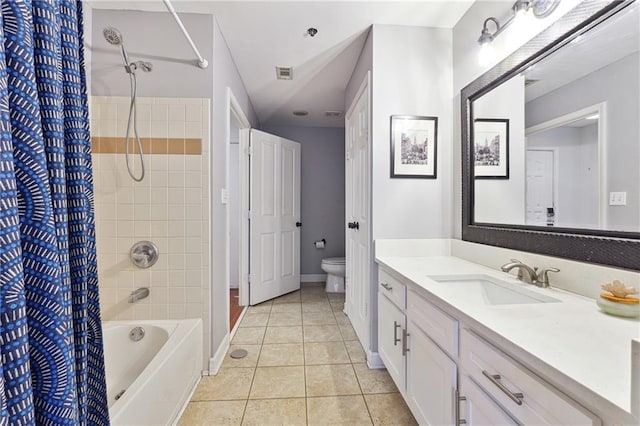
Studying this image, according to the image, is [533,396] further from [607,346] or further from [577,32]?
[577,32]

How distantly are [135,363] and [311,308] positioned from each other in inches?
69.0

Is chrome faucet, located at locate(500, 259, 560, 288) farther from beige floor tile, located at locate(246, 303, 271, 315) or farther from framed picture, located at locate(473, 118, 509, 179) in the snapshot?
beige floor tile, located at locate(246, 303, 271, 315)

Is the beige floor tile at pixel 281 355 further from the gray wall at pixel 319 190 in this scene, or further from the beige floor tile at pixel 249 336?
the gray wall at pixel 319 190

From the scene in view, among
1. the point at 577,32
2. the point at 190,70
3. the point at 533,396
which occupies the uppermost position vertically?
the point at 190,70

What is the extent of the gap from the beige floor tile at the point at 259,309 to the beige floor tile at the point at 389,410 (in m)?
1.62

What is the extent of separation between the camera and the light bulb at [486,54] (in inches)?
62.6

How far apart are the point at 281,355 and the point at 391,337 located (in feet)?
3.01

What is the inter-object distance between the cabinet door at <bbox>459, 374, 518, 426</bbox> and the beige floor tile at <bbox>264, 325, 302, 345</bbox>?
159cm

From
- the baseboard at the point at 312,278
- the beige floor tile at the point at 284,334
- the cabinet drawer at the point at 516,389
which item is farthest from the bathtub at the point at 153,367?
the baseboard at the point at 312,278

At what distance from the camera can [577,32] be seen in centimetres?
111

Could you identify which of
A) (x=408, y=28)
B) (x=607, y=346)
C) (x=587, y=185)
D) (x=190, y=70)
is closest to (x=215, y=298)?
(x=190, y=70)

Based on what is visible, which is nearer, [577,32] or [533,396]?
[533,396]

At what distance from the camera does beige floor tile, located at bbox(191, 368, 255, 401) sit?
1668mm

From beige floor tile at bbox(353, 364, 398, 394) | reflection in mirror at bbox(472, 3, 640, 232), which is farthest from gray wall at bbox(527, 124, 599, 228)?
beige floor tile at bbox(353, 364, 398, 394)
